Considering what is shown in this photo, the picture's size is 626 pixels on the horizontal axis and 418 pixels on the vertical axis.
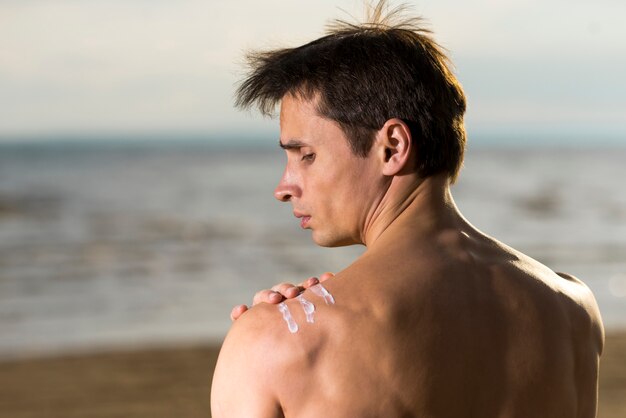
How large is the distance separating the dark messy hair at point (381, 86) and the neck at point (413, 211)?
35 mm

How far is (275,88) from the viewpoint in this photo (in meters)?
2.04

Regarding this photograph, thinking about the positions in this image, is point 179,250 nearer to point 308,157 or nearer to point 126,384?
point 126,384

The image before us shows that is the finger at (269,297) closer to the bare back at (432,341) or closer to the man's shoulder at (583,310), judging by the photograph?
the bare back at (432,341)

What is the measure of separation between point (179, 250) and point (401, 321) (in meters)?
13.0

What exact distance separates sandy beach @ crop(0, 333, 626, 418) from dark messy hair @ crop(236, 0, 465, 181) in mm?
6127

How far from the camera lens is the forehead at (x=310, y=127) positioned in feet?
6.29

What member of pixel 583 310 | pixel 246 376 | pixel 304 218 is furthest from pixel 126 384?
pixel 246 376

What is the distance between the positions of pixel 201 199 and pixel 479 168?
1658 cm

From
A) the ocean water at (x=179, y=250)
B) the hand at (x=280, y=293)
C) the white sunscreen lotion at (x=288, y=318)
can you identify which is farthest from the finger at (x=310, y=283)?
the ocean water at (x=179, y=250)

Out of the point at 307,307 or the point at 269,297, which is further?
the point at 269,297

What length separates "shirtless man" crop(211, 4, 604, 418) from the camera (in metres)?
1.72

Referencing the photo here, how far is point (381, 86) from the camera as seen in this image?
75.9 inches

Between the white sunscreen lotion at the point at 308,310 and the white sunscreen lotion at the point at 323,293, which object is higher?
the white sunscreen lotion at the point at 323,293

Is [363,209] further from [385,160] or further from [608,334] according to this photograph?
[608,334]
